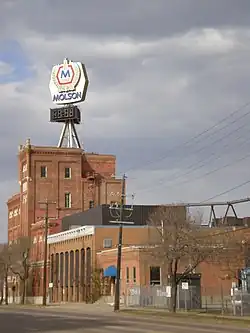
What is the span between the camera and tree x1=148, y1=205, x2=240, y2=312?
5706 centimetres

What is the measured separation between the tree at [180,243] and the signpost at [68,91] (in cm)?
4556

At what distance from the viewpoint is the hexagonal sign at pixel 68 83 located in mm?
121500

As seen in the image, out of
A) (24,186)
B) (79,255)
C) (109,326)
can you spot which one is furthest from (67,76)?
(109,326)

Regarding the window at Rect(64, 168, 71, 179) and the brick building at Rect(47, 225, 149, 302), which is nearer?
the brick building at Rect(47, 225, 149, 302)

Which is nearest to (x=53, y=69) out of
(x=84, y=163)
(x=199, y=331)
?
(x=84, y=163)

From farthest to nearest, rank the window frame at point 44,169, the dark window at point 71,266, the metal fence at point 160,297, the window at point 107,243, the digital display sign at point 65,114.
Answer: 1. the digital display sign at point 65,114
2. the window frame at point 44,169
3. the dark window at point 71,266
4. the window at point 107,243
5. the metal fence at point 160,297

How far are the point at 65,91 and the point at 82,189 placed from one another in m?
16.8

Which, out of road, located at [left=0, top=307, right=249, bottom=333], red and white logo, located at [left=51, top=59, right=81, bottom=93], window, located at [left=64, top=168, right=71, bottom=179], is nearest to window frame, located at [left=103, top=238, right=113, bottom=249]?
window, located at [left=64, top=168, right=71, bottom=179]

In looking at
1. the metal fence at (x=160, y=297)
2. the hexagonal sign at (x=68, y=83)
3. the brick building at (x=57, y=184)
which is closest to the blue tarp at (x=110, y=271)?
the metal fence at (x=160, y=297)

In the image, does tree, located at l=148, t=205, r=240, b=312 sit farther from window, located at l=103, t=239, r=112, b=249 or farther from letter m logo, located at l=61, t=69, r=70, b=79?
letter m logo, located at l=61, t=69, r=70, b=79

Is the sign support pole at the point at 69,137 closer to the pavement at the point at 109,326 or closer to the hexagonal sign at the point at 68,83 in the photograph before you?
the hexagonal sign at the point at 68,83

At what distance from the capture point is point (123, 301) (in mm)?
77750

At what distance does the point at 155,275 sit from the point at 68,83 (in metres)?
51.0

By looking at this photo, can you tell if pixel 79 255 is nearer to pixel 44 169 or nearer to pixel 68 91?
pixel 44 169
